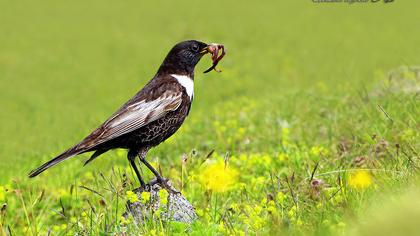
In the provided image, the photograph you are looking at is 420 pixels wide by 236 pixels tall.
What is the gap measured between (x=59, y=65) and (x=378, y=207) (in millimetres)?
18202

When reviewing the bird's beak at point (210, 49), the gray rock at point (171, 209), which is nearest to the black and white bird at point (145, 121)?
the gray rock at point (171, 209)

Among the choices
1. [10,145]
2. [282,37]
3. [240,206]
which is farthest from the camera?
[282,37]

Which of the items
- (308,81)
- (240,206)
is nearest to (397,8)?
(308,81)

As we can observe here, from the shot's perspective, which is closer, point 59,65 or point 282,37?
point 59,65

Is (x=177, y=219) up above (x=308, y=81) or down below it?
above

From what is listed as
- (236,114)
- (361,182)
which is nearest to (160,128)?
(361,182)

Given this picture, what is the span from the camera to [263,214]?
20.3ft

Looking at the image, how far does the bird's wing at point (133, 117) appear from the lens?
21.7ft

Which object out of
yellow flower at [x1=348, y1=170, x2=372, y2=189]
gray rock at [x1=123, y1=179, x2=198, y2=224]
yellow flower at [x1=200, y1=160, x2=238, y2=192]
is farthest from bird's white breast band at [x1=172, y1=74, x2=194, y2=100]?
yellow flower at [x1=348, y1=170, x2=372, y2=189]

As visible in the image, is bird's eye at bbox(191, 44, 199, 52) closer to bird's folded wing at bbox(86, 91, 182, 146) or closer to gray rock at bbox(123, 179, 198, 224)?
bird's folded wing at bbox(86, 91, 182, 146)

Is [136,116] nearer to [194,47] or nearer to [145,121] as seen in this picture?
[145,121]

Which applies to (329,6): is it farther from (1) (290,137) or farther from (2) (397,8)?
(1) (290,137)

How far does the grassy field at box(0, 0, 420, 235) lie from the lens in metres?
5.55

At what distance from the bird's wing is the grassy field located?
1.29 feet
